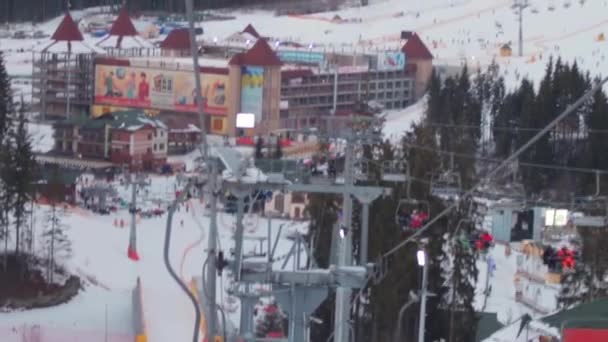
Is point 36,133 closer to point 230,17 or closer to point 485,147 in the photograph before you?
point 485,147

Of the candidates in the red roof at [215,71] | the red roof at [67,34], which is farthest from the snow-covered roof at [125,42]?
the red roof at [215,71]

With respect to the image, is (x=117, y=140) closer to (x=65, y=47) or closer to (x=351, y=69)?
(x=351, y=69)

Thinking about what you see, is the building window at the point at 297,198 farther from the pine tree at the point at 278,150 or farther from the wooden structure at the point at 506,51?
the wooden structure at the point at 506,51

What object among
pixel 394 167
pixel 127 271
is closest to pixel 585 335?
pixel 394 167

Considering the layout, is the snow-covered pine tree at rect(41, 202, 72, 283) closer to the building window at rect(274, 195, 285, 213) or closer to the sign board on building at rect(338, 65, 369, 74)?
the building window at rect(274, 195, 285, 213)

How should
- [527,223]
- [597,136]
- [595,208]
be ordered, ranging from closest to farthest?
1. [595,208]
2. [527,223]
3. [597,136]

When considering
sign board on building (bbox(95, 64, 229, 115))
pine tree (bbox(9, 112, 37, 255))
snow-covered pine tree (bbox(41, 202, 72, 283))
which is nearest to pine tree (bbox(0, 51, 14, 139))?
snow-covered pine tree (bbox(41, 202, 72, 283))
